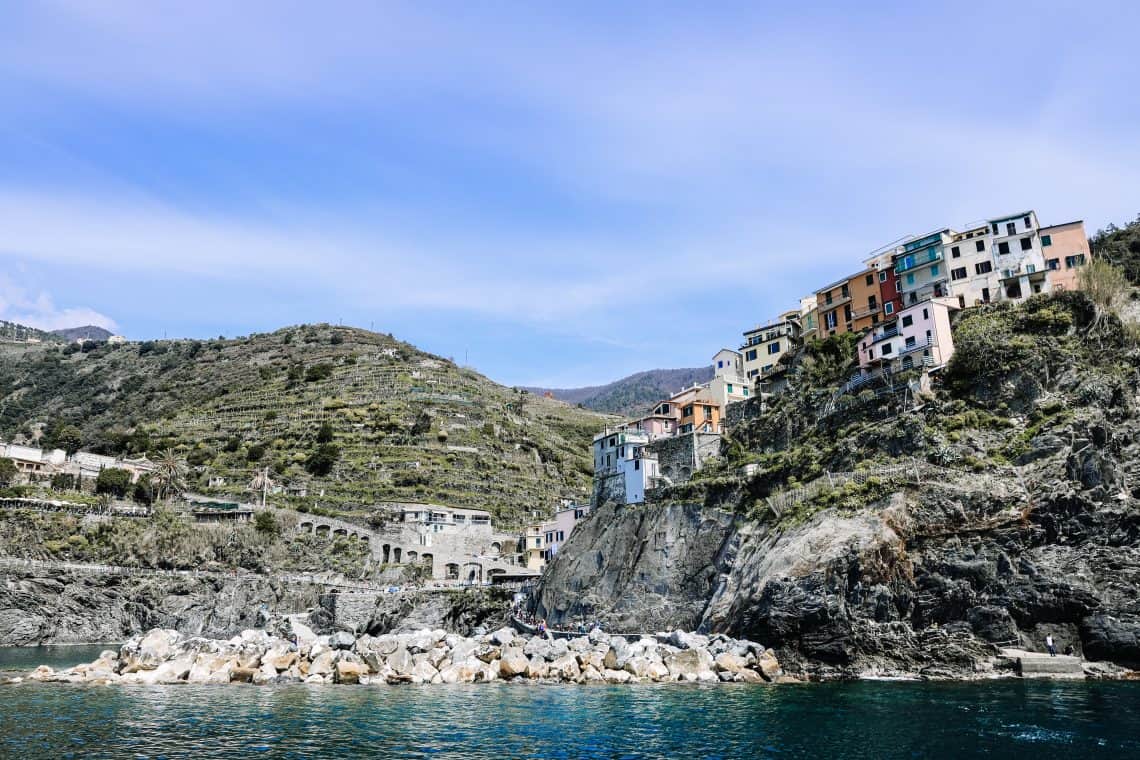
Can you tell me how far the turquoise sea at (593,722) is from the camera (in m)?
25.9

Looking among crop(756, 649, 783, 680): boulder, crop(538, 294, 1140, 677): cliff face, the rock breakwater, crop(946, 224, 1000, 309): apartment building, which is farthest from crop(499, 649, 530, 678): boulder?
crop(946, 224, 1000, 309): apartment building

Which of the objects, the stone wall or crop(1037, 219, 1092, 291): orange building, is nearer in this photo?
crop(1037, 219, 1092, 291): orange building

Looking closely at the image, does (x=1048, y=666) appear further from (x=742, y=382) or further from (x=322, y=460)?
(x=322, y=460)

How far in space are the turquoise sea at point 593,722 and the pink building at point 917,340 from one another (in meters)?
26.0

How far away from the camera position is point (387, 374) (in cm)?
14788

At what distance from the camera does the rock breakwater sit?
42844 millimetres

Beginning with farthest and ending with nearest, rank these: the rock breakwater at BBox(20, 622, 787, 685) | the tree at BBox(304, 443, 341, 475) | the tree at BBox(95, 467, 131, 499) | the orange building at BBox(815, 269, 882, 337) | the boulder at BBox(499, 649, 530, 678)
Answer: the tree at BBox(304, 443, 341, 475) → the tree at BBox(95, 467, 131, 499) → the orange building at BBox(815, 269, 882, 337) → the boulder at BBox(499, 649, 530, 678) → the rock breakwater at BBox(20, 622, 787, 685)

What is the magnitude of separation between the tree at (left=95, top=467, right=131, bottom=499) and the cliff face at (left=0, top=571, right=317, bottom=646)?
21.5 meters

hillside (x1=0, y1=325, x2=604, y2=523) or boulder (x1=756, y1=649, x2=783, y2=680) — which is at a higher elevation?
hillside (x1=0, y1=325, x2=604, y2=523)

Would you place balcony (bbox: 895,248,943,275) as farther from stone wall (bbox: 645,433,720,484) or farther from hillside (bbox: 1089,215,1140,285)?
stone wall (bbox: 645,433,720,484)

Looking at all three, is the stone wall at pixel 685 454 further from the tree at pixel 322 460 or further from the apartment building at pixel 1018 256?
the tree at pixel 322 460

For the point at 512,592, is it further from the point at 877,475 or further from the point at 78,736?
the point at 78,736

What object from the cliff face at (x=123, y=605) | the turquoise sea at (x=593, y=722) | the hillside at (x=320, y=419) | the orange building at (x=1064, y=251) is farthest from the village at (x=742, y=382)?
the turquoise sea at (x=593, y=722)

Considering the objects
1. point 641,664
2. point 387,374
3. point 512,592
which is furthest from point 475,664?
point 387,374
